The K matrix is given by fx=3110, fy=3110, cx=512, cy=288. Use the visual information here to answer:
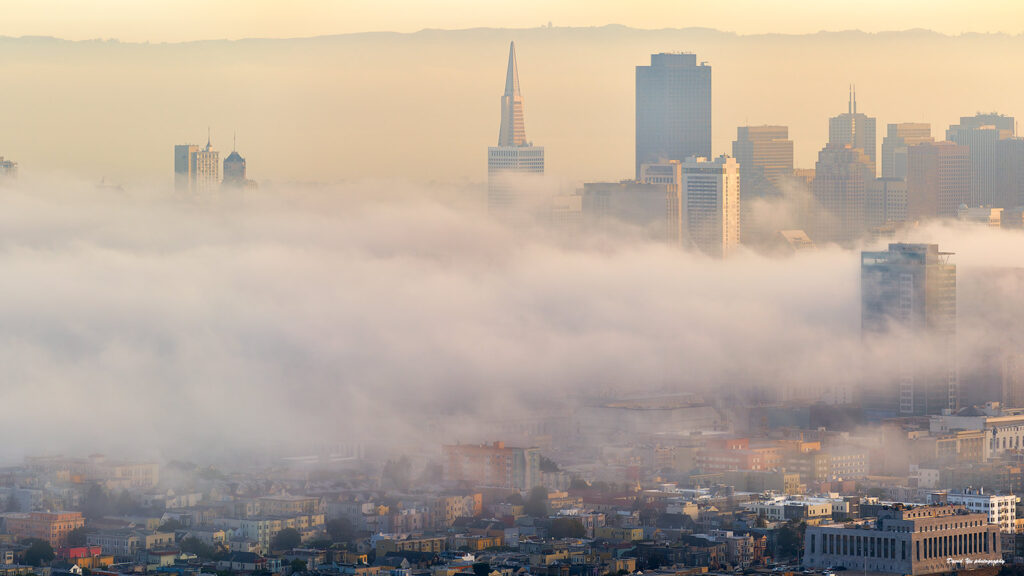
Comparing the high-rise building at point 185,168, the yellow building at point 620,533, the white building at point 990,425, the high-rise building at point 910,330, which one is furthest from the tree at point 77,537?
the high-rise building at point 910,330

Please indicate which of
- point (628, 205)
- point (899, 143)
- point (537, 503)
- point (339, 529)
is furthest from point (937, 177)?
point (339, 529)

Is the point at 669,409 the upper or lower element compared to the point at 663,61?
lower

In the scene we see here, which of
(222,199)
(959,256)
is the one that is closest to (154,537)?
(222,199)

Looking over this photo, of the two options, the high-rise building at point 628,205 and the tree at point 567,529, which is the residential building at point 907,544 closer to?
the tree at point 567,529

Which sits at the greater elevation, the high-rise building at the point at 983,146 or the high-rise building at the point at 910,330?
the high-rise building at the point at 983,146

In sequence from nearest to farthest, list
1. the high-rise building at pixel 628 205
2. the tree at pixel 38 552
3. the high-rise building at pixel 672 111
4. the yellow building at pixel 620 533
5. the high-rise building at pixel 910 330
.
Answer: the tree at pixel 38 552, the yellow building at pixel 620 533, the high-rise building at pixel 910 330, the high-rise building at pixel 628 205, the high-rise building at pixel 672 111

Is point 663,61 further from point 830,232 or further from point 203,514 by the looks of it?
point 203,514
